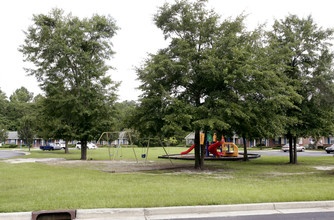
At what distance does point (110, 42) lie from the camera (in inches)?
1139

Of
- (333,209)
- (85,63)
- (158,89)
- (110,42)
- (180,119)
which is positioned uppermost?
(110,42)

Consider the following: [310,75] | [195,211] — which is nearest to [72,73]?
[310,75]

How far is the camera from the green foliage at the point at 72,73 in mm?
26375

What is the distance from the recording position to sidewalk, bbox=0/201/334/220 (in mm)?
7023

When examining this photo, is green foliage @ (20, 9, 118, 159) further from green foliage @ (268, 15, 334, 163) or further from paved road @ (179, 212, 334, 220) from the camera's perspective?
paved road @ (179, 212, 334, 220)

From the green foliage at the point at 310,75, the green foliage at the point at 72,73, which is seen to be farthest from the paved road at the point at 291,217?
the green foliage at the point at 72,73

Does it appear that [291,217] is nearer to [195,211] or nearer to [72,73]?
[195,211]

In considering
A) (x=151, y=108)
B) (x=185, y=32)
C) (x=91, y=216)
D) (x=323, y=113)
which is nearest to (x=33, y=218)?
(x=91, y=216)

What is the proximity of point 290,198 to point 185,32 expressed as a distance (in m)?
12.9

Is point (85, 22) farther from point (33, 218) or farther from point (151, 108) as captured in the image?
point (33, 218)

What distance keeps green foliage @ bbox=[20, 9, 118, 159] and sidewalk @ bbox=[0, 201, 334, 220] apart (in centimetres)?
1987

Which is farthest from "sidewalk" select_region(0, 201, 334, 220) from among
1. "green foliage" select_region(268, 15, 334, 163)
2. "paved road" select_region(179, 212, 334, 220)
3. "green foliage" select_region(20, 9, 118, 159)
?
"green foliage" select_region(20, 9, 118, 159)

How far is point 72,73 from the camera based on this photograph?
27.6m

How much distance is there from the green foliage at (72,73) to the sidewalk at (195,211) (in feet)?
65.2
